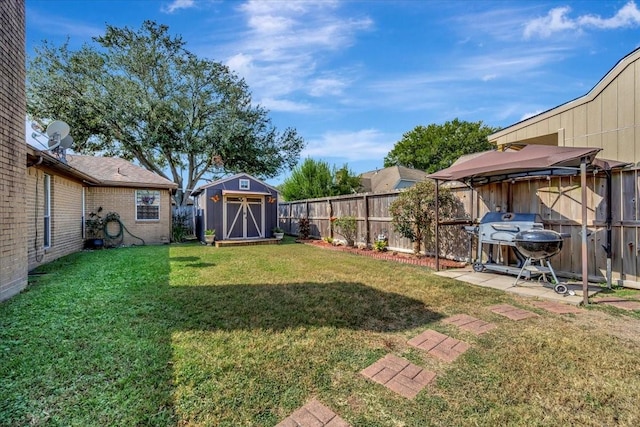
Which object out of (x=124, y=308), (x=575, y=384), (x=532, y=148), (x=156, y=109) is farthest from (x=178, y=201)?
(x=575, y=384)

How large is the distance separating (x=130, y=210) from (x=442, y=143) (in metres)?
29.8

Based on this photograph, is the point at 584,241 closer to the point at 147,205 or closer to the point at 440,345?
the point at 440,345

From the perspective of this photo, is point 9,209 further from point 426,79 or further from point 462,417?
point 426,79

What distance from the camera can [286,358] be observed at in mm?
2574

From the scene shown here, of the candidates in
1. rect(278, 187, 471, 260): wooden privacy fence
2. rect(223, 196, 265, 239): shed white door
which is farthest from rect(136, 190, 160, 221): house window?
rect(278, 187, 471, 260): wooden privacy fence

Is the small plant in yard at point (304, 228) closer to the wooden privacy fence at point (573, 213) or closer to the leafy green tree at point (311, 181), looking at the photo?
the leafy green tree at point (311, 181)

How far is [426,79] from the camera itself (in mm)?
9969

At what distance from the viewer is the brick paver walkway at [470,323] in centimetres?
320

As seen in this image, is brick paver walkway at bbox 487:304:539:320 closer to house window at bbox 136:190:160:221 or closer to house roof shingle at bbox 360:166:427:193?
house window at bbox 136:190:160:221

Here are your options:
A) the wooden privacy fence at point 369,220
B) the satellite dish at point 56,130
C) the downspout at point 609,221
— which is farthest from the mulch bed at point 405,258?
the satellite dish at point 56,130

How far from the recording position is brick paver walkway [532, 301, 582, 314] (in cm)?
372

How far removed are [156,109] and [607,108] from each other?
19093 millimetres

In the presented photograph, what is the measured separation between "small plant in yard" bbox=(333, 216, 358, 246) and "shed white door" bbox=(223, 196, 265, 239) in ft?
12.9

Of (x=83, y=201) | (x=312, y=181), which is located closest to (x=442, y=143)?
(x=312, y=181)
